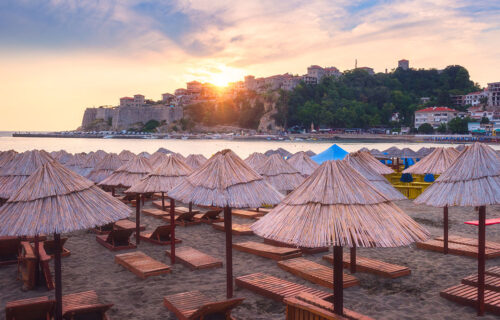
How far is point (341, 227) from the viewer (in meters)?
4.29

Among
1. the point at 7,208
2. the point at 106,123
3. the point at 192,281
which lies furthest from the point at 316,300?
the point at 106,123

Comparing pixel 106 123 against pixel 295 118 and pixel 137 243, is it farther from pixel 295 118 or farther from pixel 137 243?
pixel 137 243

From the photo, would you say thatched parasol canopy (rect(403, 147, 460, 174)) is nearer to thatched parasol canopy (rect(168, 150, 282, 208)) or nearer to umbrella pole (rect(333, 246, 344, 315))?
thatched parasol canopy (rect(168, 150, 282, 208))

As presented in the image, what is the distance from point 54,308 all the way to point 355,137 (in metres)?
115

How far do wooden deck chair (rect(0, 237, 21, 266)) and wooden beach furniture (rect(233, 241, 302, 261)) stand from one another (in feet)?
17.3

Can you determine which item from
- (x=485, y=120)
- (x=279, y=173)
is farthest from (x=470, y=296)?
(x=485, y=120)

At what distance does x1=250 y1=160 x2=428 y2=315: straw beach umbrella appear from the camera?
4.25m

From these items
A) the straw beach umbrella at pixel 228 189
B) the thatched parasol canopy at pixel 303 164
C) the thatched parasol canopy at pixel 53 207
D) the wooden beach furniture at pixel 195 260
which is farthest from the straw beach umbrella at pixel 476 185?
the thatched parasol canopy at pixel 303 164

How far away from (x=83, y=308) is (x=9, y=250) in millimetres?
4893

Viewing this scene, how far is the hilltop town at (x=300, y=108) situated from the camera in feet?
382

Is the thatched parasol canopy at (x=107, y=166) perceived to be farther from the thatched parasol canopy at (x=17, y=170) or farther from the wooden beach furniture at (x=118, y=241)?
the wooden beach furniture at (x=118, y=241)

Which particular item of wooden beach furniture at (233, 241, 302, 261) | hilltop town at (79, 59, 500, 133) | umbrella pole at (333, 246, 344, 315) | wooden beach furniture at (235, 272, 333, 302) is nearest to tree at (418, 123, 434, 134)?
hilltop town at (79, 59, 500, 133)

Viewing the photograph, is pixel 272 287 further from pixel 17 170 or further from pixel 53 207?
pixel 17 170

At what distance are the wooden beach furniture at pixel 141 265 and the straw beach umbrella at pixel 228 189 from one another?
2040mm
